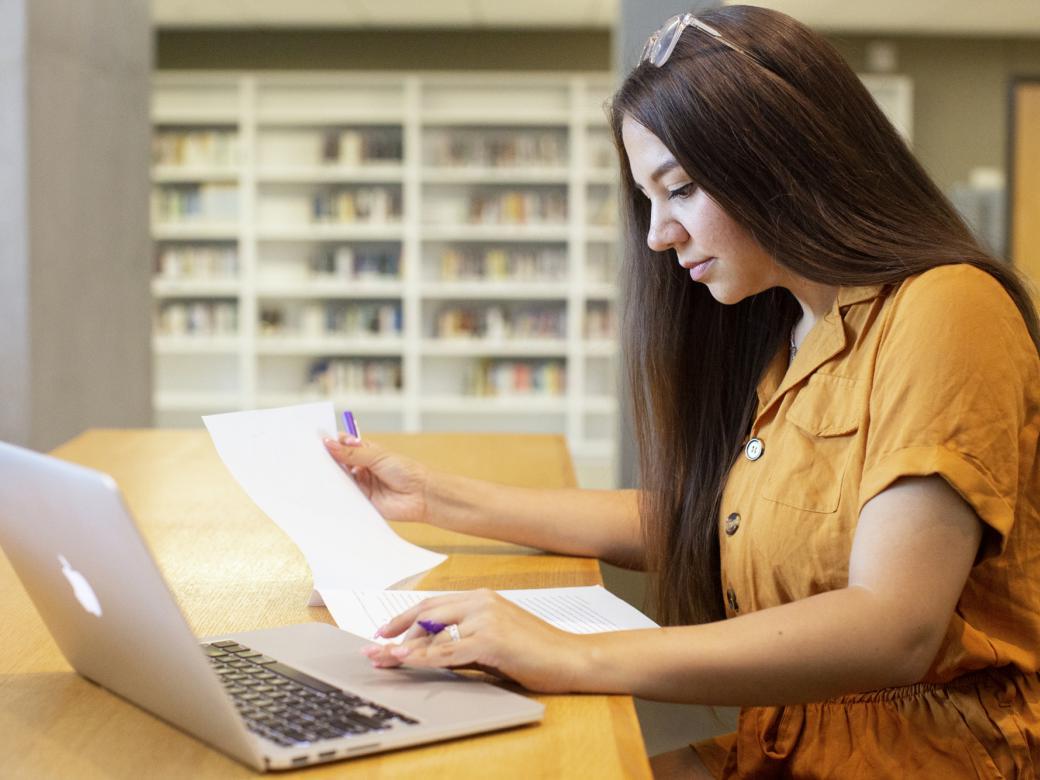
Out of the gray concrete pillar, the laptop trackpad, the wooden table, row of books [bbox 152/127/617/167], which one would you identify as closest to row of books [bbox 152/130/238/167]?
row of books [bbox 152/127/617/167]

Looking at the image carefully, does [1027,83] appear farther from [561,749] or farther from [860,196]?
[561,749]

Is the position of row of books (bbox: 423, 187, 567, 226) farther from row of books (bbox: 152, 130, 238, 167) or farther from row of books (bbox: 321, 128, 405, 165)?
row of books (bbox: 152, 130, 238, 167)

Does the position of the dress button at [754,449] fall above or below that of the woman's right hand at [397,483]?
above

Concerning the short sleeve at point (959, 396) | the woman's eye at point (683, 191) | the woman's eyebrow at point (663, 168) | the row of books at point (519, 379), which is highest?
the woman's eyebrow at point (663, 168)

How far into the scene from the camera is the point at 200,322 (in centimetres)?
777

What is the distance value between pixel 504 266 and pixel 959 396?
6754 mm

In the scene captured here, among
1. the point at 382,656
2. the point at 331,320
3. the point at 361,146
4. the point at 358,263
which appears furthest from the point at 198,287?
the point at 382,656

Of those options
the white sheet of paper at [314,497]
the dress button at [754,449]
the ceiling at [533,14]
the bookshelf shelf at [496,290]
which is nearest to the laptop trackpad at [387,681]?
the white sheet of paper at [314,497]

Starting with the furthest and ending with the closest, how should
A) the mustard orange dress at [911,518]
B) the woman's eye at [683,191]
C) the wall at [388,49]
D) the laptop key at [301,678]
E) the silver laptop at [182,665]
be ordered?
the wall at [388,49] < the woman's eye at [683,191] < the mustard orange dress at [911,518] < the laptop key at [301,678] < the silver laptop at [182,665]

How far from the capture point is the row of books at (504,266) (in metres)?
7.64

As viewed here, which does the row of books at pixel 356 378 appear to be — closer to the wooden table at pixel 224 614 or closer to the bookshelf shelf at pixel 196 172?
the bookshelf shelf at pixel 196 172

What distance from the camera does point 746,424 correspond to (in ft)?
4.41

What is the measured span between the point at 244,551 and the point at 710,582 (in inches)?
20.2

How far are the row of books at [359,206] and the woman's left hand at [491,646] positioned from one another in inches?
269
